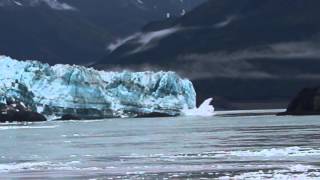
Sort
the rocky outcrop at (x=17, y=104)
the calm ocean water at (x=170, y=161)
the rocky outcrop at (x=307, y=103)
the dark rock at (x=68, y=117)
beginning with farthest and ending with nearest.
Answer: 1. the dark rock at (x=68, y=117)
2. the rocky outcrop at (x=307, y=103)
3. the rocky outcrop at (x=17, y=104)
4. the calm ocean water at (x=170, y=161)

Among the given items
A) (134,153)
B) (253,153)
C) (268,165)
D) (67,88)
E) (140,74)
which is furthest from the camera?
(140,74)

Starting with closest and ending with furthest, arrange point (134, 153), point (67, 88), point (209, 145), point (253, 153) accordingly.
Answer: point (253, 153) → point (134, 153) → point (209, 145) → point (67, 88)

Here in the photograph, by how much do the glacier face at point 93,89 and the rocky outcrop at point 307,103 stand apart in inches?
847

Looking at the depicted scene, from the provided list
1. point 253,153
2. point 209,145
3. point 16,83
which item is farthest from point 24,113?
point 253,153

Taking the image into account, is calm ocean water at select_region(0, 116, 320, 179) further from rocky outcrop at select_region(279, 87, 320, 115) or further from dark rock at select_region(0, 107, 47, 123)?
rocky outcrop at select_region(279, 87, 320, 115)

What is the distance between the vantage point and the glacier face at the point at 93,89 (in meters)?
146

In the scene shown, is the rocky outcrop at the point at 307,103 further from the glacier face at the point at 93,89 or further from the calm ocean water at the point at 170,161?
the calm ocean water at the point at 170,161

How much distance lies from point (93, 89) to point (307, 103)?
42.7 meters

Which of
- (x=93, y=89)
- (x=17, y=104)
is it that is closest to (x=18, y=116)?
(x=17, y=104)

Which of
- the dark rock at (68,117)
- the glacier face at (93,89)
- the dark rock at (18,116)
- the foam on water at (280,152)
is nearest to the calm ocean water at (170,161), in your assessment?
the foam on water at (280,152)

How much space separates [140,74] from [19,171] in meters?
117

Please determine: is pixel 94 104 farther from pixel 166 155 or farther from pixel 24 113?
pixel 166 155

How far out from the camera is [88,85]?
479ft

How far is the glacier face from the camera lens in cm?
14550
